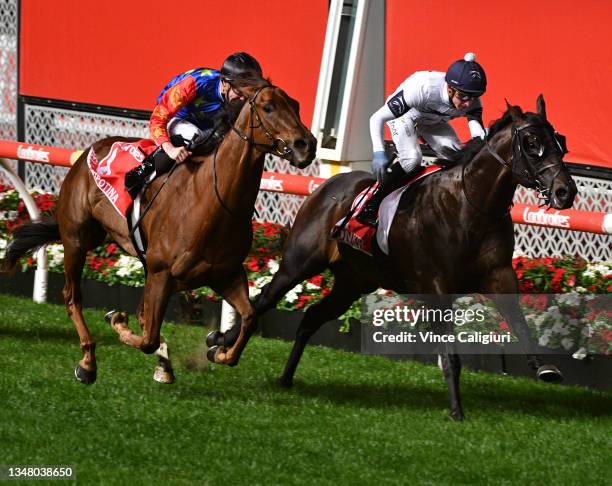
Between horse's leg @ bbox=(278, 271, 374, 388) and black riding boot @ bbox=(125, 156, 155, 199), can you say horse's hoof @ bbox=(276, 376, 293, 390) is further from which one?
black riding boot @ bbox=(125, 156, 155, 199)

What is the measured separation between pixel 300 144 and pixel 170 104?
108cm

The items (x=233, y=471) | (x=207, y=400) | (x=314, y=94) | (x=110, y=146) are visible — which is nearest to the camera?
(x=233, y=471)

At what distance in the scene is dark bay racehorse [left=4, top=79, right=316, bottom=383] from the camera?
6.65 meters

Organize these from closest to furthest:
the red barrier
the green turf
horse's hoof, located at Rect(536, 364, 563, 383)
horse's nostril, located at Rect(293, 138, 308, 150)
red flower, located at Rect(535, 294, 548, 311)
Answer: the green turf, horse's nostril, located at Rect(293, 138, 308, 150), horse's hoof, located at Rect(536, 364, 563, 383), the red barrier, red flower, located at Rect(535, 294, 548, 311)

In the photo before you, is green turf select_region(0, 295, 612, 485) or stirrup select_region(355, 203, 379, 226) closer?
green turf select_region(0, 295, 612, 485)

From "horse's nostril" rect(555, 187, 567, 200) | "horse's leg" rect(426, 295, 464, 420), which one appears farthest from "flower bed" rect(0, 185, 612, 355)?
"horse's nostril" rect(555, 187, 567, 200)

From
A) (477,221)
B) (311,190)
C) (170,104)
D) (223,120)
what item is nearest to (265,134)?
(223,120)

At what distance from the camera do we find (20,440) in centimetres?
614

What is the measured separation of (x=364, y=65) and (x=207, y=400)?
144 inches

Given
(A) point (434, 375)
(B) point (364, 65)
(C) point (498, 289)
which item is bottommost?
(A) point (434, 375)

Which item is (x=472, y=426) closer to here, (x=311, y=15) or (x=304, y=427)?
(x=304, y=427)

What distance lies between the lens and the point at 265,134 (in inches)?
262

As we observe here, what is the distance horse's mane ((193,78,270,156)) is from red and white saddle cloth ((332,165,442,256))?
3.18 feet

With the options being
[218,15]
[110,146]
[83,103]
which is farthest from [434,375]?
[83,103]
